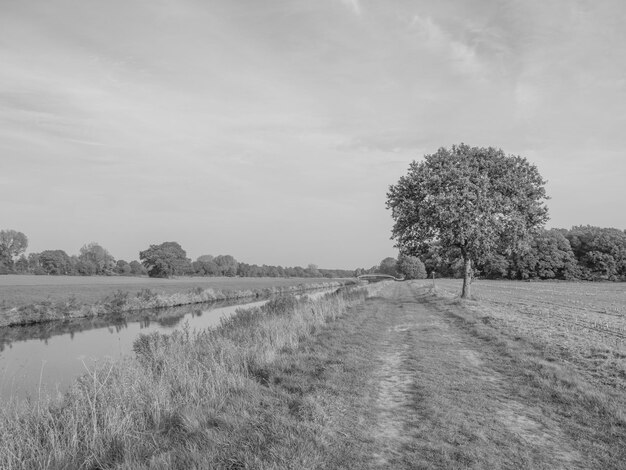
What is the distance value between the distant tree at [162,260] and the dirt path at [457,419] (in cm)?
10142

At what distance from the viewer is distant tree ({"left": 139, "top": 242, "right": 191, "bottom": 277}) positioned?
104 m

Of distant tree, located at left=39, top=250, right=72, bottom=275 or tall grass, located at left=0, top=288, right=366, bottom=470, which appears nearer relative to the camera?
tall grass, located at left=0, top=288, right=366, bottom=470

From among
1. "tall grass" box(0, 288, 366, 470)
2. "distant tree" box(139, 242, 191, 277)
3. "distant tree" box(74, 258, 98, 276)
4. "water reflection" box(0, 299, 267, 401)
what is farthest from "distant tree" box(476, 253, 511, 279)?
"distant tree" box(74, 258, 98, 276)

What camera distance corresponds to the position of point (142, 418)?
7.38 metres

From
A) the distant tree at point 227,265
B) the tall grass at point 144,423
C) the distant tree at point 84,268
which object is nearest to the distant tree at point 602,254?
the tall grass at point 144,423

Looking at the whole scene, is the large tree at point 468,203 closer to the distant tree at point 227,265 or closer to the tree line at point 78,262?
the tree line at point 78,262

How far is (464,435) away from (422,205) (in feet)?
72.2

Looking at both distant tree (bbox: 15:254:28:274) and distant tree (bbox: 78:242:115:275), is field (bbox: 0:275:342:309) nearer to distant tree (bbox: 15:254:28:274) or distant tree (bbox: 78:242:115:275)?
distant tree (bbox: 15:254:28:274)

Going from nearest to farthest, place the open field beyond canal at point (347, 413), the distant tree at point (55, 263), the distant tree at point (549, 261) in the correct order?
the open field beyond canal at point (347, 413)
the distant tree at point (549, 261)
the distant tree at point (55, 263)

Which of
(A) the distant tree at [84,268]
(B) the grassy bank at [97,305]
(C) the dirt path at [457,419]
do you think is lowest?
(B) the grassy bank at [97,305]

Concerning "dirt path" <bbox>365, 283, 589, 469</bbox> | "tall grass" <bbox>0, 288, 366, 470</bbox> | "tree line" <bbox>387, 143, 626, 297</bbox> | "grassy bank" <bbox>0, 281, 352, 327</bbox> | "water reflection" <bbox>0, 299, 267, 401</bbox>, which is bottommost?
"water reflection" <bbox>0, 299, 267, 401</bbox>

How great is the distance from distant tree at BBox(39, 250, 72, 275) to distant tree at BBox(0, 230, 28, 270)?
6.24 m

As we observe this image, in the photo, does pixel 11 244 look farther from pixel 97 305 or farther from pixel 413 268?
pixel 413 268

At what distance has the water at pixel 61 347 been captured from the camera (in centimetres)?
1273
